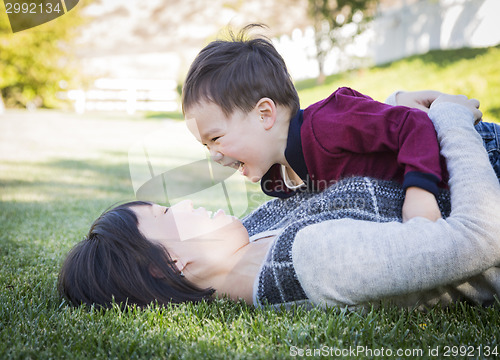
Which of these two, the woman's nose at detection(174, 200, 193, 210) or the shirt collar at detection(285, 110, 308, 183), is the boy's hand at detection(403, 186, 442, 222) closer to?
the shirt collar at detection(285, 110, 308, 183)

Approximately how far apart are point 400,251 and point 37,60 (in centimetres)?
1618

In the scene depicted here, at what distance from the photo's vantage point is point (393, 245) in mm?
1504

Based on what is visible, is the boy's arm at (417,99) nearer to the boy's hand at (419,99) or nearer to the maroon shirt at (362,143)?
the boy's hand at (419,99)

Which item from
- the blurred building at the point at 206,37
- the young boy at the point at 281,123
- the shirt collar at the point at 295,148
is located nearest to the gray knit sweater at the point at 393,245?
the young boy at the point at 281,123

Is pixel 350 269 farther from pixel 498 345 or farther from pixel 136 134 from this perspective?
pixel 136 134

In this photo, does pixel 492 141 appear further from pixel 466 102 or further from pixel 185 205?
pixel 185 205

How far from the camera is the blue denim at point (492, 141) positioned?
1982 mm

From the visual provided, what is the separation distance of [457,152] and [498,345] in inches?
26.5

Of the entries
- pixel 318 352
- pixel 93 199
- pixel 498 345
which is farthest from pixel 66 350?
pixel 93 199

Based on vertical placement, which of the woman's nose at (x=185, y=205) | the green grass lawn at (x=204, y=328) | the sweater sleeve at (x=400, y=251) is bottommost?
the green grass lawn at (x=204, y=328)

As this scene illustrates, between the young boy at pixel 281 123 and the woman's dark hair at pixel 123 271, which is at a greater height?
the young boy at pixel 281 123

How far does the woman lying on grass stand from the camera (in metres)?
1.51

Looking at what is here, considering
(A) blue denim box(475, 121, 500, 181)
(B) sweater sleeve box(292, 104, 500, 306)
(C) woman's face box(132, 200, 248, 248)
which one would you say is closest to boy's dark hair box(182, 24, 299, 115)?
(C) woman's face box(132, 200, 248, 248)

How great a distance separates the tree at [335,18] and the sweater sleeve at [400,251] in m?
11.1
